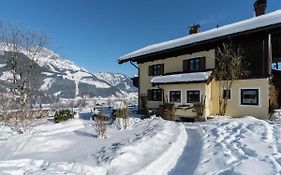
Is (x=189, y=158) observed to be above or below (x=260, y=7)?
below

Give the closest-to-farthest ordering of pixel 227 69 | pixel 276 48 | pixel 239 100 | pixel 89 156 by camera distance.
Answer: pixel 89 156 < pixel 239 100 < pixel 227 69 < pixel 276 48

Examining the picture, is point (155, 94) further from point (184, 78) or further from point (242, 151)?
point (242, 151)

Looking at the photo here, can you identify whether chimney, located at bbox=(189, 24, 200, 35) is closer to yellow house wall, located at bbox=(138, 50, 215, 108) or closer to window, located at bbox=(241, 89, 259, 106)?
yellow house wall, located at bbox=(138, 50, 215, 108)

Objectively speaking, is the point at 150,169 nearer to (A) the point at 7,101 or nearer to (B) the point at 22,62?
(A) the point at 7,101

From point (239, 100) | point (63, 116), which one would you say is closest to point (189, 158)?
point (239, 100)

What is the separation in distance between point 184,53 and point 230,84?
16.0 ft

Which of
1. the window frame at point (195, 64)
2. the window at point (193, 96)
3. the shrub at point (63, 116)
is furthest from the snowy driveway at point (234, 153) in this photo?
Result: the shrub at point (63, 116)

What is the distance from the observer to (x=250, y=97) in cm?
1600

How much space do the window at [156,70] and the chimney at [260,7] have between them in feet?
28.2

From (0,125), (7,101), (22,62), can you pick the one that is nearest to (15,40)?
(22,62)

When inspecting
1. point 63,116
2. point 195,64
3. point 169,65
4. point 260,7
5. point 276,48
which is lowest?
point 63,116

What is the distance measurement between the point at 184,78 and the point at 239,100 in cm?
395

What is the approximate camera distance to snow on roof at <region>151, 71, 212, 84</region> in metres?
17.1

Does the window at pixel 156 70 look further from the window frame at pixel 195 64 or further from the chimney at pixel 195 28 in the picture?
the chimney at pixel 195 28
